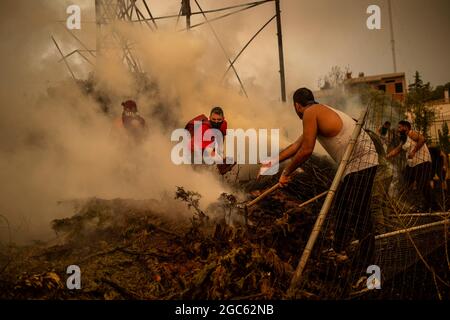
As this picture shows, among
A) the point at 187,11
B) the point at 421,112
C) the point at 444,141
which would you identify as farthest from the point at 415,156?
the point at 421,112

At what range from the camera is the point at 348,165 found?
3451 mm

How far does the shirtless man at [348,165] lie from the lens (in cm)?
342

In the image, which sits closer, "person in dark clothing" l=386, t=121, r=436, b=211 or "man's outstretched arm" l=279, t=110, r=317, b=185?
"man's outstretched arm" l=279, t=110, r=317, b=185

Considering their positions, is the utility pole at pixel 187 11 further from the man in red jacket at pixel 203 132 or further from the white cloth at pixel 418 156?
the white cloth at pixel 418 156

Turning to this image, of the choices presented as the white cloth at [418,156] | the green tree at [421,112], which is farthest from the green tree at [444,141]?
the white cloth at [418,156]

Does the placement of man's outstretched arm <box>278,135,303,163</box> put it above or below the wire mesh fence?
above

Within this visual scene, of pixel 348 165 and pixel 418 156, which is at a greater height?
pixel 418 156

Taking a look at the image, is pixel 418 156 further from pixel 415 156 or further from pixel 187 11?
pixel 187 11

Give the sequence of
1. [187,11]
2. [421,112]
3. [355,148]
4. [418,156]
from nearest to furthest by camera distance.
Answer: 1. [355,148]
2. [418,156]
3. [187,11]
4. [421,112]

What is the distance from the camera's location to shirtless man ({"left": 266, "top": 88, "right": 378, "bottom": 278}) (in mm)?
3418

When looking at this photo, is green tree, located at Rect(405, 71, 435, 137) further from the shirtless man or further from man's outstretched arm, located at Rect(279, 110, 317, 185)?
man's outstretched arm, located at Rect(279, 110, 317, 185)

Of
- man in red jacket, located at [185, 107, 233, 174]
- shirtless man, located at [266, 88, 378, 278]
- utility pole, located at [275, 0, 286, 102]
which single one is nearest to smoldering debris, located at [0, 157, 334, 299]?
shirtless man, located at [266, 88, 378, 278]

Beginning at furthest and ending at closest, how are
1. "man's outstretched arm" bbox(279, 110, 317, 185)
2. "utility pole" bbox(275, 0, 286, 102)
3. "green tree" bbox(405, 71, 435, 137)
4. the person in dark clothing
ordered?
"green tree" bbox(405, 71, 435, 137) → "utility pole" bbox(275, 0, 286, 102) → the person in dark clothing → "man's outstretched arm" bbox(279, 110, 317, 185)
